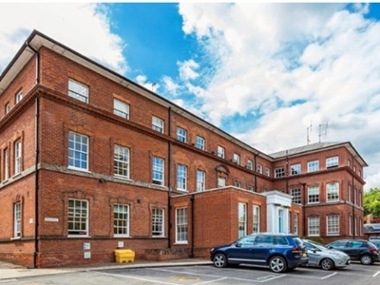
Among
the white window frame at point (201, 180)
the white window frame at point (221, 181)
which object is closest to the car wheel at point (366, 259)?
the white window frame at point (201, 180)

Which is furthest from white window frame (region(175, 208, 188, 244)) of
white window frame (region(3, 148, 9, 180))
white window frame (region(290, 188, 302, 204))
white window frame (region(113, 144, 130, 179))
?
white window frame (region(290, 188, 302, 204))

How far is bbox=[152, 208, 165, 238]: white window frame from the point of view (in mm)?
23734

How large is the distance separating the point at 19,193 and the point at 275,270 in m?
12.6

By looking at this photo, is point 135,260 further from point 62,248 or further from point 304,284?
point 304,284

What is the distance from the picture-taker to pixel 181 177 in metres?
27.0

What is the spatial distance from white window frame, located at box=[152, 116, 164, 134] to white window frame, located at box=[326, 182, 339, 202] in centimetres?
2225

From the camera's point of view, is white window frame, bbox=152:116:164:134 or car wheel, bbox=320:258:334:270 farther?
white window frame, bbox=152:116:164:134

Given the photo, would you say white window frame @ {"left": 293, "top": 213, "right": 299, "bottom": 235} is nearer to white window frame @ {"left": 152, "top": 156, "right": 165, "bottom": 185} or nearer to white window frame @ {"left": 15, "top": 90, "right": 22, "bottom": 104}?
white window frame @ {"left": 152, "top": 156, "right": 165, "bottom": 185}

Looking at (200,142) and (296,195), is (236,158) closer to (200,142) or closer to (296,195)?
(200,142)

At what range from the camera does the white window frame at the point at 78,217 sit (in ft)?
60.0

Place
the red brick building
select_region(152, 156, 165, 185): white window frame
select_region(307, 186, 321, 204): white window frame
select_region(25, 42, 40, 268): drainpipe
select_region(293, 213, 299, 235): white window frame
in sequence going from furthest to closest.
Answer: select_region(307, 186, 321, 204): white window frame, select_region(293, 213, 299, 235): white window frame, select_region(152, 156, 165, 185): white window frame, the red brick building, select_region(25, 42, 40, 268): drainpipe

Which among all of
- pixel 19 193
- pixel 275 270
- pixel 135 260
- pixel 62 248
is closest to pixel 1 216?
pixel 19 193

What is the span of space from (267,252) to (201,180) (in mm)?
13216

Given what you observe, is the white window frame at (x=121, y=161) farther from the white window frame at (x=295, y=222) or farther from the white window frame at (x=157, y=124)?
the white window frame at (x=295, y=222)
